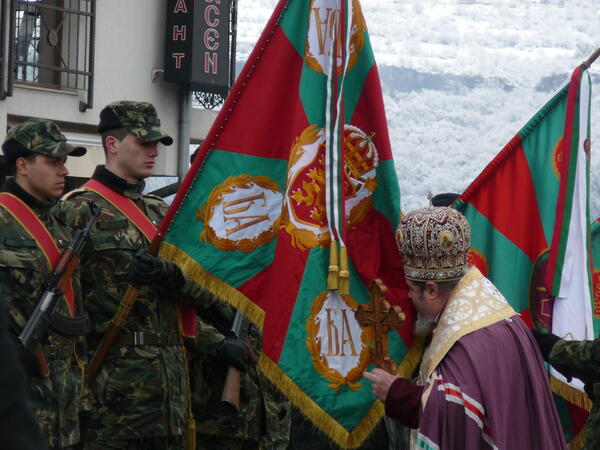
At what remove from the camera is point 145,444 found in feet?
18.3

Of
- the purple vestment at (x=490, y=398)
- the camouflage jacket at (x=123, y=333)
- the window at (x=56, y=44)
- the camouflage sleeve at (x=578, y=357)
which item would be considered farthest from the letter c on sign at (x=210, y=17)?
the purple vestment at (x=490, y=398)

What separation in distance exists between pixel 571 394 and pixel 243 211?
2.05 meters

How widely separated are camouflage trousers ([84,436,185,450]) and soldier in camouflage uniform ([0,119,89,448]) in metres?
0.32

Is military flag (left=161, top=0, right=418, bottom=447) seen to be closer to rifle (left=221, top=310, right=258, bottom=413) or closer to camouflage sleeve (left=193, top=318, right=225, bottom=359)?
rifle (left=221, top=310, right=258, bottom=413)

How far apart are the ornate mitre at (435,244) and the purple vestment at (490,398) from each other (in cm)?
27

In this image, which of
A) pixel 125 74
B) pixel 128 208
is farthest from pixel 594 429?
pixel 125 74

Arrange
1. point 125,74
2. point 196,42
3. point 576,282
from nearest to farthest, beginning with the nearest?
point 576,282, point 125,74, point 196,42

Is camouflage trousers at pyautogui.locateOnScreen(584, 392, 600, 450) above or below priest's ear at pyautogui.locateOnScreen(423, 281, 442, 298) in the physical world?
below

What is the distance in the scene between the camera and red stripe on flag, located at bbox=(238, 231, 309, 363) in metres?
4.88

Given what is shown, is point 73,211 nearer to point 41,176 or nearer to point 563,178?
point 41,176

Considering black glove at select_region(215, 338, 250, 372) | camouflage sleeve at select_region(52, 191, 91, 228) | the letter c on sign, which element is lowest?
black glove at select_region(215, 338, 250, 372)

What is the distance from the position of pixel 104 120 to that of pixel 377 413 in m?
2.08

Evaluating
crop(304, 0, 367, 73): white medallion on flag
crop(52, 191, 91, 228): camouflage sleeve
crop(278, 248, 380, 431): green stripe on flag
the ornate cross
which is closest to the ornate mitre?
the ornate cross

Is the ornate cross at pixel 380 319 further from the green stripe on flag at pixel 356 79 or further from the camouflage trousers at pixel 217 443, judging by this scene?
the camouflage trousers at pixel 217 443
